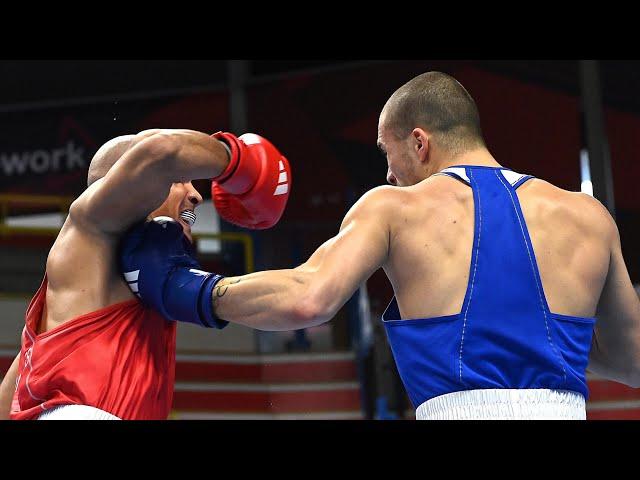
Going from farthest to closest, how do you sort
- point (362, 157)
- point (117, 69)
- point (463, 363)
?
point (117, 69), point (362, 157), point (463, 363)

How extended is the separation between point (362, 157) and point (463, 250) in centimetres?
725

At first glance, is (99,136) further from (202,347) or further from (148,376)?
(148,376)

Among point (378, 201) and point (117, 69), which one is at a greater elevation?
point (117, 69)

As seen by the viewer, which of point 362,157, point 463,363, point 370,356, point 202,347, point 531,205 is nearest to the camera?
point 463,363

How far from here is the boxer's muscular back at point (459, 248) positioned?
2125 mm

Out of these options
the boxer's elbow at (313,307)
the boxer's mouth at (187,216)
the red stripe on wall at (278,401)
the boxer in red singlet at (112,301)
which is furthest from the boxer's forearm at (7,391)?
the red stripe on wall at (278,401)

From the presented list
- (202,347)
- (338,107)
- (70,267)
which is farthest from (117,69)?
(70,267)

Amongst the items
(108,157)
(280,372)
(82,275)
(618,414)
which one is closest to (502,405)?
(82,275)

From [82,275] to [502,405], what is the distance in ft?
3.46

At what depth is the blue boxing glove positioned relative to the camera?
2.19 m

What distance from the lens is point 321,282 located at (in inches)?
82.1

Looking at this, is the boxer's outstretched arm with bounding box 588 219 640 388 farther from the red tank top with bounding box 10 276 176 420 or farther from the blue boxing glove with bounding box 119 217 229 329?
the red tank top with bounding box 10 276 176 420

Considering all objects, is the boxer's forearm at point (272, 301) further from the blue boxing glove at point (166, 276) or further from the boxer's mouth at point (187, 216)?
the boxer's mouth at point (187, 216)

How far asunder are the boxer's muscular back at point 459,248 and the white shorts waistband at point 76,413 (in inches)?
29.9
